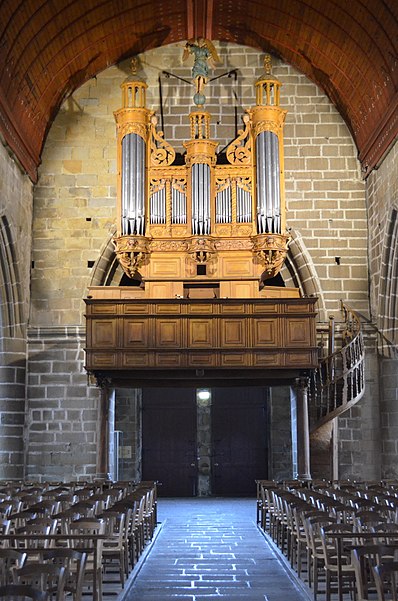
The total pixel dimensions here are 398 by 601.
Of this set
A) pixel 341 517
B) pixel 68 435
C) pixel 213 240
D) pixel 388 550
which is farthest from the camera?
pixel 68 435

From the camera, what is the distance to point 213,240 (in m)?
17.7

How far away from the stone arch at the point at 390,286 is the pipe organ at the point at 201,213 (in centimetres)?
231

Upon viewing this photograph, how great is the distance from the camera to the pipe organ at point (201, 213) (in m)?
17.7

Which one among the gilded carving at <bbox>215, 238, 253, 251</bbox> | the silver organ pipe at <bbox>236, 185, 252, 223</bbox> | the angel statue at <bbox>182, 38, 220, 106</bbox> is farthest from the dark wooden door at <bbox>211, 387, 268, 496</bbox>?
the angel statue at <bbox>182, 38, 220, 106</bbox>

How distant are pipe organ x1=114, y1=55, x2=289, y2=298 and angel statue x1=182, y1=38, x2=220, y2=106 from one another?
800 mm

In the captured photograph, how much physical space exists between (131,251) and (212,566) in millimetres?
8652

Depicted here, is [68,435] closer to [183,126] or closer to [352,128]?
[183,126]

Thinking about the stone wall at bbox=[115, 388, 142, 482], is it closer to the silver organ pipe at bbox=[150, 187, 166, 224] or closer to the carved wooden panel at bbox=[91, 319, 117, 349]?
the silver organ pipe at bbox=[150, 187, 166, 224]

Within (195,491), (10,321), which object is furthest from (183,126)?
(195,491)

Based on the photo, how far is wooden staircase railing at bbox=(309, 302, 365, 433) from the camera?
16938 mm

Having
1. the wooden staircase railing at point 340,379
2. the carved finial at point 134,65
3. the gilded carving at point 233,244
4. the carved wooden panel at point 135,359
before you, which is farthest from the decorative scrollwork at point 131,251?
the wooden staircase railing at point 340,379

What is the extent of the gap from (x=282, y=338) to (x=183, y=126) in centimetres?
682

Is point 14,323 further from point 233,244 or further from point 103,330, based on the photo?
point 233,244

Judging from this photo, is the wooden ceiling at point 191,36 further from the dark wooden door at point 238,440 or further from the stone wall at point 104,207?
the dark wooden door at point 238,440
